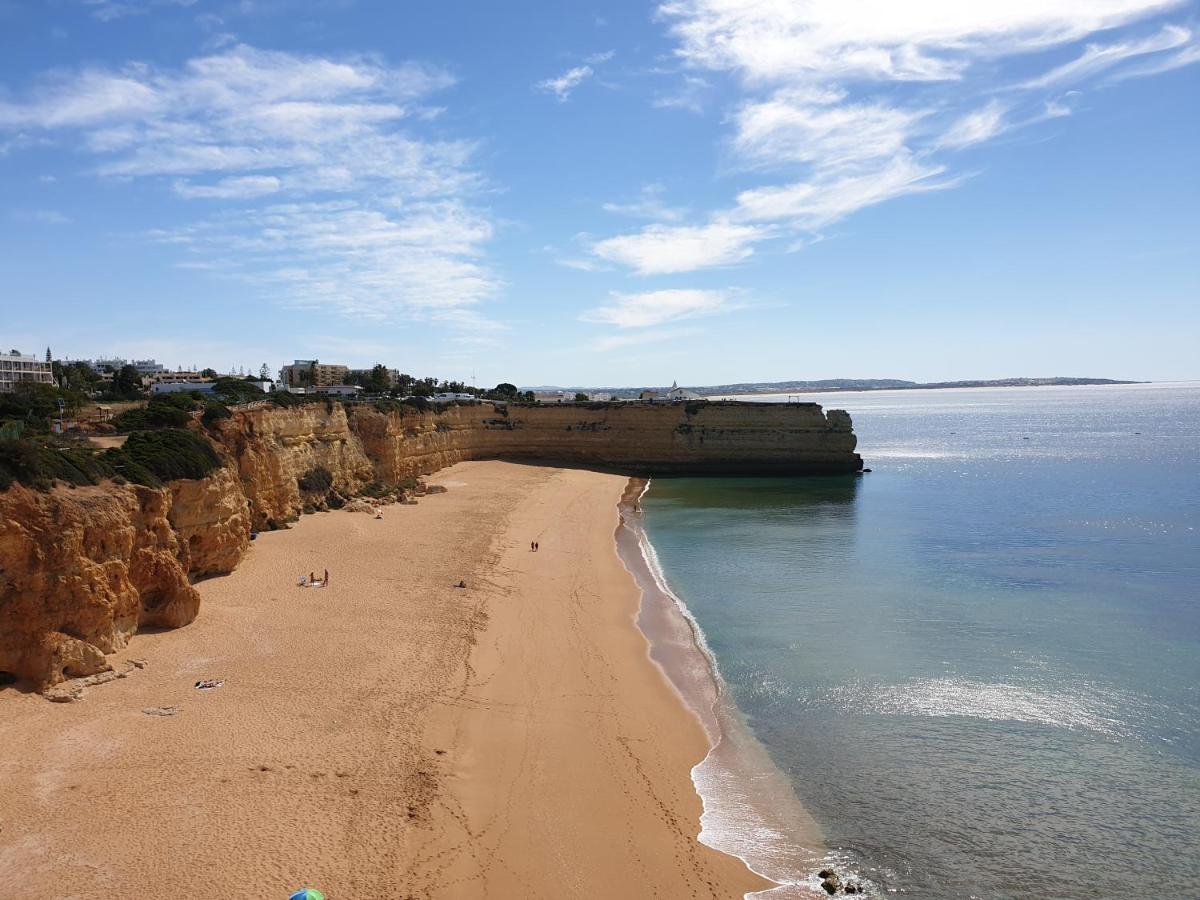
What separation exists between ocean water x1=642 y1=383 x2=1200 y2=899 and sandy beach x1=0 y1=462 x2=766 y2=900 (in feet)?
7.38

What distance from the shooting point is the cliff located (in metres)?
14.2

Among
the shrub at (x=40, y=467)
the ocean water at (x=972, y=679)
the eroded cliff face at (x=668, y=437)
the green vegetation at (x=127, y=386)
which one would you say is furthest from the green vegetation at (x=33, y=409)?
the eroded cliff face at (x=668, y=437)

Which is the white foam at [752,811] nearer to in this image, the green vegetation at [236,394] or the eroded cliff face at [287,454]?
the eroded cliff face at [287,454]

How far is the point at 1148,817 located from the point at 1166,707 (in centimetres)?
486

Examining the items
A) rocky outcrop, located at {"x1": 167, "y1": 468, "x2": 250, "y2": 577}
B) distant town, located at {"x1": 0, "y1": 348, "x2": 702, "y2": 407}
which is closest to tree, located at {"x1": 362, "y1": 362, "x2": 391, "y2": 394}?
distant town, located at {"x1": 0, "y1": 348, "x2": 702, "y2": 407}

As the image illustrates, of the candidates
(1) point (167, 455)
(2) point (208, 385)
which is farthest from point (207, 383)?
(1) point (167, 455)

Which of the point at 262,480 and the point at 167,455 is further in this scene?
the point at 262,480

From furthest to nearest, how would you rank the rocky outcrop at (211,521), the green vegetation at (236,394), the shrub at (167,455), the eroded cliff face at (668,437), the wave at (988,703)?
1. the eroded cliff face at (668,437)
2. the green vegetation at (236,394)
3. the rocky outcrop at (211,521)
4. the shrub at (167,455)
5. the wave at (988,703)

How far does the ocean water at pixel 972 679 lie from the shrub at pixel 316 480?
1539 centimetres

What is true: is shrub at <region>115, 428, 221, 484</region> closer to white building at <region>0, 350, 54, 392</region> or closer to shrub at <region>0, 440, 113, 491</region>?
shrub at <region>0, 440, 113, 491</region>

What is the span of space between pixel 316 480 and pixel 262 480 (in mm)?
5898

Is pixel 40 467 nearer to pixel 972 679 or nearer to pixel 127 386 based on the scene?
pixel 972 679

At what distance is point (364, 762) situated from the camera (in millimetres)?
12852

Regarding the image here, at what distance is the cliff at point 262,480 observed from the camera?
14195 mm
